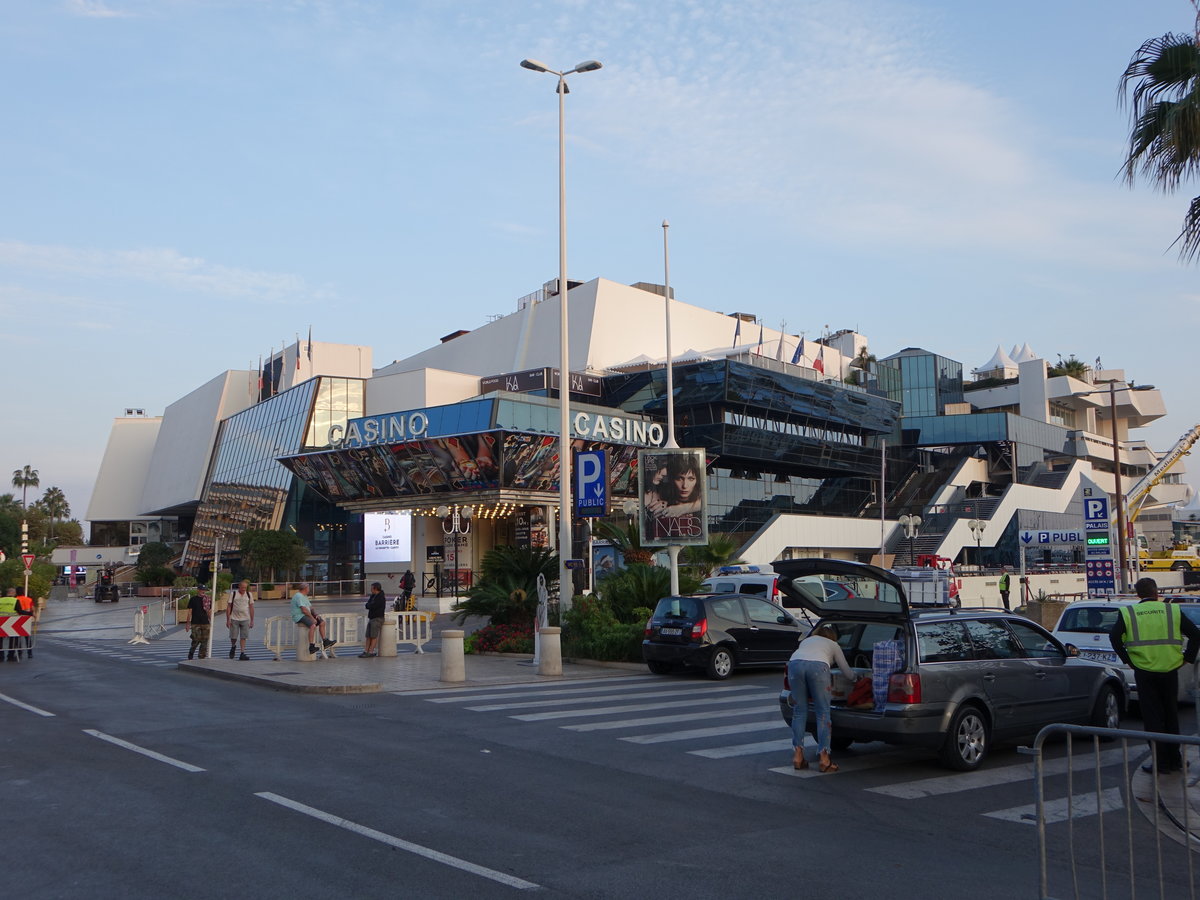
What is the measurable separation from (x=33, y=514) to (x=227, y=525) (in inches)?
2019

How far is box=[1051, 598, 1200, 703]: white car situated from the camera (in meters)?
14.7

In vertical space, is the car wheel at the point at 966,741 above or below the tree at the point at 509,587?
below

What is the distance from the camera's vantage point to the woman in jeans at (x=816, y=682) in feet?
32.2

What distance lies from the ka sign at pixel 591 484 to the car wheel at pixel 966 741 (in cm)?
1382

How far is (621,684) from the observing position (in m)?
18.4

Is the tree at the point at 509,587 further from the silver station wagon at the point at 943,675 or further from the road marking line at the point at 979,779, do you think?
the road marking line at the point at 979,779

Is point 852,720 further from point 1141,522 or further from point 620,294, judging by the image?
point 1141,522

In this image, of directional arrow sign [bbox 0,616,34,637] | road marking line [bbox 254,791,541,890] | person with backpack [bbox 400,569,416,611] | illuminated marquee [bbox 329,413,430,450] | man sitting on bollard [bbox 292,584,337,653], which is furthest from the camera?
illuminated marquee [bbox 329,413,430,450]

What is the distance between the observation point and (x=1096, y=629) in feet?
50.8

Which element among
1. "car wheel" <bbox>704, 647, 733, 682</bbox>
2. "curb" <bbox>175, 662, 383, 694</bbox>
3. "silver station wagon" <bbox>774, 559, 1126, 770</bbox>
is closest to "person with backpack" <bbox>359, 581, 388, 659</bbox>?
"curb" <bbox>175, 662, 383, 694</bbox>

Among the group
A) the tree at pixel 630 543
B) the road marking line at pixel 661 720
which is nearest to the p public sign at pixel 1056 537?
the tree at pixel 630 543

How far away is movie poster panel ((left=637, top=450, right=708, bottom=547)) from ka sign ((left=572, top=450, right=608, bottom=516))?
35.2 inches

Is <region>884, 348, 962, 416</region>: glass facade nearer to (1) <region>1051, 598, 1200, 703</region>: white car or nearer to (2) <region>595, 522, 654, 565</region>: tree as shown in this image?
(2) <region>595, 522, 654, 565</region>: tree

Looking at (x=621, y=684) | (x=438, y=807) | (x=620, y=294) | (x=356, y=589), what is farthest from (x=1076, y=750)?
(x=620, y=294)
